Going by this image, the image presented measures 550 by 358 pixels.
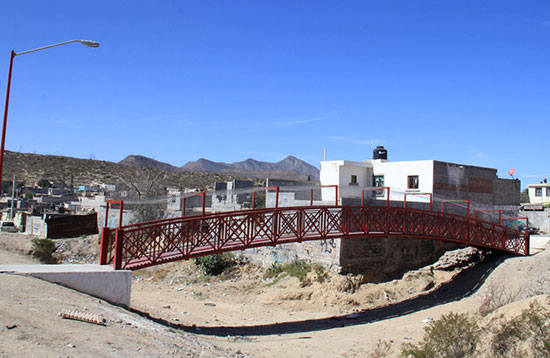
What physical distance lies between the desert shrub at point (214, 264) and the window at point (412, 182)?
44.6 ft

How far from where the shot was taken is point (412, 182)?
30.8 m

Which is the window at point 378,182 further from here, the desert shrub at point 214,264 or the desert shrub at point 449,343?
the desert shrub at point 449,343

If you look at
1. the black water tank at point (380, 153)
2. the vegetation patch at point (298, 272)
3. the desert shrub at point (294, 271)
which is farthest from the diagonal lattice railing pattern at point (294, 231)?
the black water tank at point (380, 153)

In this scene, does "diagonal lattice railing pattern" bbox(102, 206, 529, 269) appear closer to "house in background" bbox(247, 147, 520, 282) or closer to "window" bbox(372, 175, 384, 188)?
"house in background" bbox(247, 147, 520, 282)

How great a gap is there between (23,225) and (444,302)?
36.1 metres

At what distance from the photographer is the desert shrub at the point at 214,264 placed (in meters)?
24.7

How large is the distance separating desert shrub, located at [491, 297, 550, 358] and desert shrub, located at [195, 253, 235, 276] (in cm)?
1532

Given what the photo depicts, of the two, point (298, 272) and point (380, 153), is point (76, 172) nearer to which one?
point (380, 153)

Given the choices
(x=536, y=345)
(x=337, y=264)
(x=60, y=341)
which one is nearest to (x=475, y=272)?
(x=337, y=264)

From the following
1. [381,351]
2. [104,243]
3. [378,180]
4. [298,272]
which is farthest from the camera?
[378,180]

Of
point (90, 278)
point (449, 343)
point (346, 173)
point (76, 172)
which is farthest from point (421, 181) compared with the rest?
point (76, 172)

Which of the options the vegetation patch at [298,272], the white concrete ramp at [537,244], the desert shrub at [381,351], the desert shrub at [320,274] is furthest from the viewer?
the white concrete ramp at [537,244]

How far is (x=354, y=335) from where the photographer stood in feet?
52.7

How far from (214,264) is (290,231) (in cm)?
811
